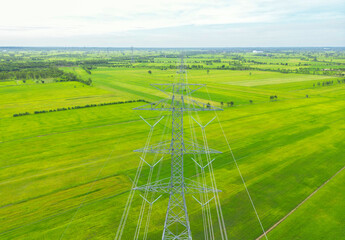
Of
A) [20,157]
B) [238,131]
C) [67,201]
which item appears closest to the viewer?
[67,201]

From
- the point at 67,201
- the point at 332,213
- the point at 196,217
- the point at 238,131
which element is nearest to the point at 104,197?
the point at 67,201

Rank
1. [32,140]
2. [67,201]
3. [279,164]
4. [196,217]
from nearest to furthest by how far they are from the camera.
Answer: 1. [196,217]
2. [67,201]
3. [279,164]
4. [32,140]

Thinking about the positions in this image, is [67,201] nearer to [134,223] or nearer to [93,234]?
[93,234]

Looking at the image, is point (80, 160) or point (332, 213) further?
point (80, 160)

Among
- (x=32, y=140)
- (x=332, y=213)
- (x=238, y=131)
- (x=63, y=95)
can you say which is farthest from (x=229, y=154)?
(x=63, y=95)

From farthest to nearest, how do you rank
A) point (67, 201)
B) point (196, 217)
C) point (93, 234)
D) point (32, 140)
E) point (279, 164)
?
point (32, 140) → point (279, 164) → point (67, 201) → point (196, 217) → point (93, 234)

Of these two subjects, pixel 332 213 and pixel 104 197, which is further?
pixel 104 197

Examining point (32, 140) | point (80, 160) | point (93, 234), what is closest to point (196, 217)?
point (93, 234)

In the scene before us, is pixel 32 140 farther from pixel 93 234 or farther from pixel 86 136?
pixel 93 234

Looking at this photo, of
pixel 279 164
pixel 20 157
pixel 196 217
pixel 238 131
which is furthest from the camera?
pixel 238 131
